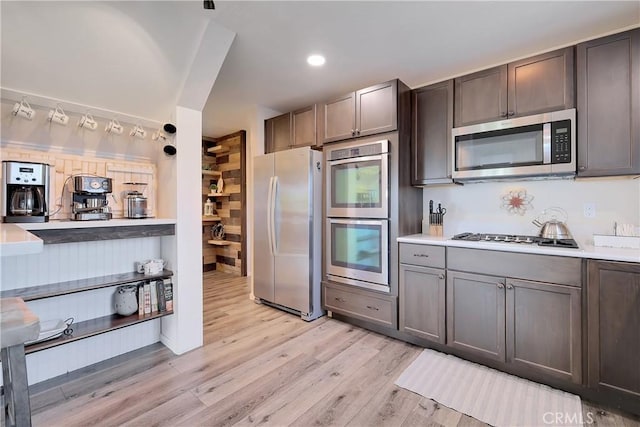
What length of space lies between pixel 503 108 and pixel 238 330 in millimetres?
3026

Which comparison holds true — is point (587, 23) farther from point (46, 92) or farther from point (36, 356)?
point (36, 356)

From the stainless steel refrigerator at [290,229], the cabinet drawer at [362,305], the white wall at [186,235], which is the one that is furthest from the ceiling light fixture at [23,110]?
the cabinet drawer at [362,305]

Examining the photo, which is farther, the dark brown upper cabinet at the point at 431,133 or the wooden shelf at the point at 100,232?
the dark brown upper cabinet at the point at 431,133

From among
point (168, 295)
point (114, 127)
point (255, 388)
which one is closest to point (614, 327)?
point (255, 388)

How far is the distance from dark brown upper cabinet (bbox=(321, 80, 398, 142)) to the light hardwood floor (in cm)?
195

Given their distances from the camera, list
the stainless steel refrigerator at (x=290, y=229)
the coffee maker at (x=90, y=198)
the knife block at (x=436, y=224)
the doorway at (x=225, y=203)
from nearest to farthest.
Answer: the coffee maker at (x=90, y=198) → the knife block at (x=436, y=224) → the stainless steel refrigerator at (x=290, y=229) → the doorway at (x=225, y=203)

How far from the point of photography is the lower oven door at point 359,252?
266 cm

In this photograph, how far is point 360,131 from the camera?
2.84 m

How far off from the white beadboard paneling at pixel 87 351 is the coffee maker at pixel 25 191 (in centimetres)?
93

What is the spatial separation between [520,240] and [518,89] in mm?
1188

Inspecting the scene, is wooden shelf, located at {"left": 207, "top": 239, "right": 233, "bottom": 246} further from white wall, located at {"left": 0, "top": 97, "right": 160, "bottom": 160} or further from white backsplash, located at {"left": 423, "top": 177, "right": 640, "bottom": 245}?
white backsplash, located at {"left": 423, "top": 177, "right": 640, "bottom": 245}

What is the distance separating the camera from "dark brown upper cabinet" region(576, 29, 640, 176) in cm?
190

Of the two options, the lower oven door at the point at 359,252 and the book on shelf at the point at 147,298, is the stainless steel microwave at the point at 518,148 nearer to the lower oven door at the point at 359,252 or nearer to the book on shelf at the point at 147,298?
the lower oven door at the point at 359,252

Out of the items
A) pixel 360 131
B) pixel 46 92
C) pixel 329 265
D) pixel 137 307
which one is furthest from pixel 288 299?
pixel 46 92
